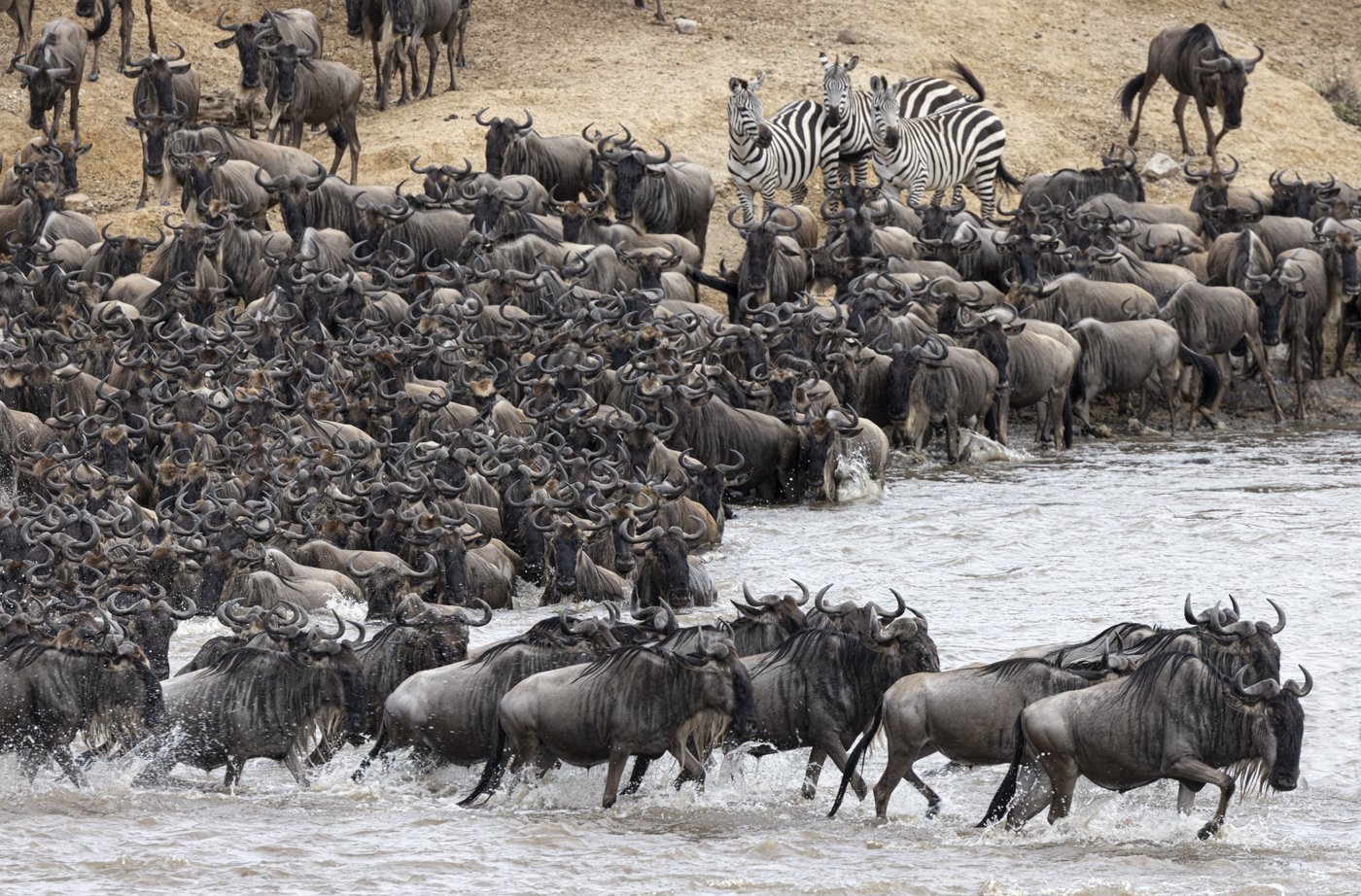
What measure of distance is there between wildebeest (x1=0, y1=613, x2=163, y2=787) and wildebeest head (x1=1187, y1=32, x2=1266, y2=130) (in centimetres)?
1966

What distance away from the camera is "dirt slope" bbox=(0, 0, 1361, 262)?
2542cm

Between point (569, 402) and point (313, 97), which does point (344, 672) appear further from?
point (313, 97)

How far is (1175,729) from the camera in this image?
339 inches

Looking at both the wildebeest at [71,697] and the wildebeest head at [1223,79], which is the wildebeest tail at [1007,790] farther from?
the wildebeest head at [1223,79]

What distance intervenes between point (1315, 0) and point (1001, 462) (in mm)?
18481

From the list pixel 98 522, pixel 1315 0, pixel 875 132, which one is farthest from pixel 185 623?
pixel 1315 0

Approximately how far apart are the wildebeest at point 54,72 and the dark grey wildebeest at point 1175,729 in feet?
57.8

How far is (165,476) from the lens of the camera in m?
14.5

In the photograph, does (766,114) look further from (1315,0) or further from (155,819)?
(155,819)

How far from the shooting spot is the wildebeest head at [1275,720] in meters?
8.57

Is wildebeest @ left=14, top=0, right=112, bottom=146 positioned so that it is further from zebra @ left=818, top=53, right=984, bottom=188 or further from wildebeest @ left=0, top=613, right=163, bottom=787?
wildebeest @ left=0, top=613, right=163, bottom=787

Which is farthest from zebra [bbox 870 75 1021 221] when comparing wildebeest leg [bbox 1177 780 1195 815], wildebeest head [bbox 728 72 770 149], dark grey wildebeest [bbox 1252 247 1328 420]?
wildebeest leg [bbox 1177 780 1195 815]

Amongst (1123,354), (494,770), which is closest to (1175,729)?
(494,770)

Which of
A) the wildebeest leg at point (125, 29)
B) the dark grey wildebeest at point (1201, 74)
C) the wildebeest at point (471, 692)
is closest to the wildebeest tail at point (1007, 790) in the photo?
the wildebeest at point (471, 692)
